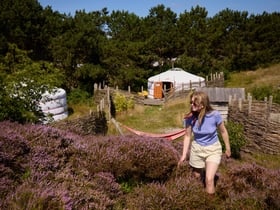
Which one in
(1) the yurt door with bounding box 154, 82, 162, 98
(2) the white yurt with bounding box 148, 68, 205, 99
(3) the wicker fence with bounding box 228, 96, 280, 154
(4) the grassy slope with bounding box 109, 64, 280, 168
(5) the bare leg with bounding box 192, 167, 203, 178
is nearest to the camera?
(5) the bare leg with bounding box 192, 167, 203, 178

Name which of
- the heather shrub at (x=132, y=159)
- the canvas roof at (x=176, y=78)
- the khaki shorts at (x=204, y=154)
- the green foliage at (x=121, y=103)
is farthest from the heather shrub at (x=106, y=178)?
the canvas roof at (x=176, y=78)

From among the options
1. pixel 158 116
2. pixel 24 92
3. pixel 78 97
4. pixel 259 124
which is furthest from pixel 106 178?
pixel 78 97

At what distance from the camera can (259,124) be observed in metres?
11.8

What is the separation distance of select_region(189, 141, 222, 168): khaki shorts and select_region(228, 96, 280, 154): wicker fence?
26.6 ft

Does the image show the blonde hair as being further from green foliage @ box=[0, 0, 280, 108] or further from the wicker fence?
green foliage @ box=[0, 0, 280, 108]

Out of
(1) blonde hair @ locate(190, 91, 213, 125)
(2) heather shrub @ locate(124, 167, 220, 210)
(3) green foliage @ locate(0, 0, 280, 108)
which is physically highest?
(3) green foliage @ locate(0, 0, 280, 108)

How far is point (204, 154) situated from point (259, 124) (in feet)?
28.9

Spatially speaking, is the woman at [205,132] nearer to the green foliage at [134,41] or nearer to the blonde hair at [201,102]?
the blonde hair at [201,102]

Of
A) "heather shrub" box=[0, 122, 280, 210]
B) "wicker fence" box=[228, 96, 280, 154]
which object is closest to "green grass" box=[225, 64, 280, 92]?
"wicker fence" box=[228, 96, 280, 154]

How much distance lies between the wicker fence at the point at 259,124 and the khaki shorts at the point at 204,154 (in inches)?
319

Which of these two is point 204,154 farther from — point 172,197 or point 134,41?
point 134,41

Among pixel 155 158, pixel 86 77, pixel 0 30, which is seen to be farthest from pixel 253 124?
pixel 0 30

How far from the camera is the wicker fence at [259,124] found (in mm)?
11156

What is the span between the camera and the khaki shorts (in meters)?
3.91
